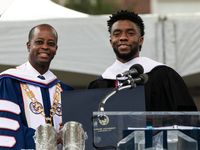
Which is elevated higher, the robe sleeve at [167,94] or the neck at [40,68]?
the neck at [40,68]

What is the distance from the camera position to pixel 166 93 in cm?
337

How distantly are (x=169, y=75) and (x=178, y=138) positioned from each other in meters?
1.31

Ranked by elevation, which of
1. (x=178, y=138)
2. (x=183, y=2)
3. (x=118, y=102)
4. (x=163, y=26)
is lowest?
(x=178, y=138)

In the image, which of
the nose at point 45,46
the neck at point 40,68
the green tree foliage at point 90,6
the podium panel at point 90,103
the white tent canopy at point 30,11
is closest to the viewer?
the podium panel at point 90,103

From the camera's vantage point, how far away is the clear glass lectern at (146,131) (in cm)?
225

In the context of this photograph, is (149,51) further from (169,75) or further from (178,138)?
(178,138)

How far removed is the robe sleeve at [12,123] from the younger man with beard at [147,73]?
3.18ft

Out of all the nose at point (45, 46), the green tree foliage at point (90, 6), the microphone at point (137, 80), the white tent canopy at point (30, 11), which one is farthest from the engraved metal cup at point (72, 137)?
the green tree foliage at point (90, 6)

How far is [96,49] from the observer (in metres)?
4.76

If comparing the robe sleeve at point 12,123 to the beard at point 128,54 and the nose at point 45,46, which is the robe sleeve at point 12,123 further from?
the beard at point 128,54

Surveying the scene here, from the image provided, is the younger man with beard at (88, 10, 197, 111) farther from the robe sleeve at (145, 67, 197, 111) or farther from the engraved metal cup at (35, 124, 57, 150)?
the engraved metal cup at (35, 124, 57, 150)

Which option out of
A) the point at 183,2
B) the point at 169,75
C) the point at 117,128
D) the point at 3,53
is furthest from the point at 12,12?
the point at 183,2

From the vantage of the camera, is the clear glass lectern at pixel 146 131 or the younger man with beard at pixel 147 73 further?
Answer: the younger man with beard at pixel 147 73

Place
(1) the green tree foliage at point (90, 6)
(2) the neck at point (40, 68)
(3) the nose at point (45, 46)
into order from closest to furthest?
(3) the nose at point (45, 46), (2) the neck at point (40, 68), (1) the green tree foliage at point (90, 6)
